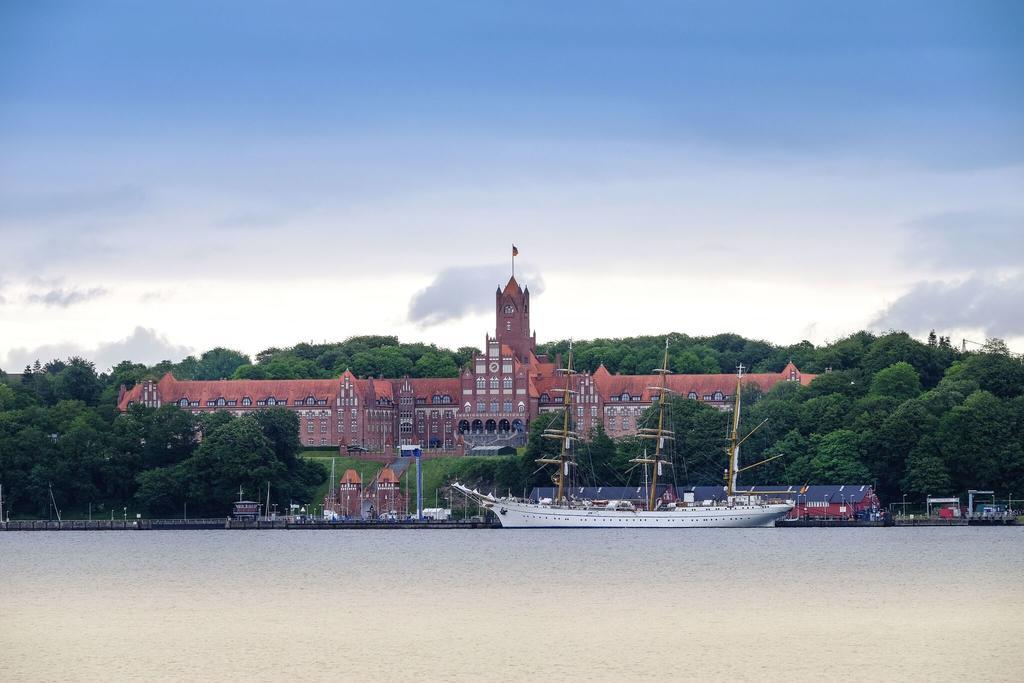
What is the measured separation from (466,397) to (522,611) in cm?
11483

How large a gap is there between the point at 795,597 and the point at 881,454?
62.9 m

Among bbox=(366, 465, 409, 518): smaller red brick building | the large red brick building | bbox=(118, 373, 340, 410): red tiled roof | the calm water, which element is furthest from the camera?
bbox=(118, 373, 340, 410): red tiled roof

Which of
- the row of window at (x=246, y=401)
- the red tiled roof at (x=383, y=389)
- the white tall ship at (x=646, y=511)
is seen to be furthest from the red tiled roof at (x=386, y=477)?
the red tiled roof at (x=383, y=389)

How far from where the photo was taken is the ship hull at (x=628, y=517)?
125125mm

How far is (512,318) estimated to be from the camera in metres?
181

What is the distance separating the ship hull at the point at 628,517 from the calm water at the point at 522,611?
21523 mm

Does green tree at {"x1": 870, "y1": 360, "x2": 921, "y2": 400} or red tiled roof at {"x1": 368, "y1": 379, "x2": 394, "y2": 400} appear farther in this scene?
red tiled roof at {"x1": 368, "y1": 379, "x2": 394, "y2": 400}

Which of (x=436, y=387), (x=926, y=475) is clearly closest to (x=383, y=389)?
(x=436, y=387)

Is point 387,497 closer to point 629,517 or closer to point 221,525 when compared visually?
point 221,525

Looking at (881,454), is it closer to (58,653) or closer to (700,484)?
(700,484)

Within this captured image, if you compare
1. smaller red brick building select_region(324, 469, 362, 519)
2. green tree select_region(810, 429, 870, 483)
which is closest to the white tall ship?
green tree select_region(810, 429, 870, 483)

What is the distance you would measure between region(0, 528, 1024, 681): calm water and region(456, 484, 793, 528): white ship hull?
2143 cm

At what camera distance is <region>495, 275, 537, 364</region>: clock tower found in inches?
7111

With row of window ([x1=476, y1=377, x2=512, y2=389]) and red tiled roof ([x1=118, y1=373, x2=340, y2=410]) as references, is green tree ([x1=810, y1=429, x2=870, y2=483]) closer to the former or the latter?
row of window ([x1=476, y1=377, x2=512, y2=389])
